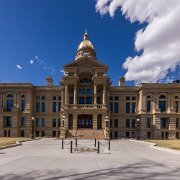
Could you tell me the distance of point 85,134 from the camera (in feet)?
204

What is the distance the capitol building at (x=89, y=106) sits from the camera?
6881cm

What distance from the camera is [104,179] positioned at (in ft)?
46.8

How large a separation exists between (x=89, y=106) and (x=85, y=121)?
4.87 m

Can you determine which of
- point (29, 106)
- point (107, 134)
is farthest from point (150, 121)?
point (29, 106)

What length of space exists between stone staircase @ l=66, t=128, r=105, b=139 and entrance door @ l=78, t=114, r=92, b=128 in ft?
18.3

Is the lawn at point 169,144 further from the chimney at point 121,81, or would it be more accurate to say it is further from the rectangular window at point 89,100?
the chimney at point 121,81

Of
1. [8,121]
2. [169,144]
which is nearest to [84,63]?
[8,121]

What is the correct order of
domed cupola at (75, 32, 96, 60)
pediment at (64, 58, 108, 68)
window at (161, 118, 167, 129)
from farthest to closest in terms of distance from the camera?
domed cupola at (75, 32, 96, 60)
window at (161, 118, 167, 129)
pediment at (64, 58, 108, 68)

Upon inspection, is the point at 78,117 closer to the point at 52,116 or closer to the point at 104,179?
the point at 52,116

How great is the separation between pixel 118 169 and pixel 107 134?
4463 cm

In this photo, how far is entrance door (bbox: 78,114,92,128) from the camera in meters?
70.8

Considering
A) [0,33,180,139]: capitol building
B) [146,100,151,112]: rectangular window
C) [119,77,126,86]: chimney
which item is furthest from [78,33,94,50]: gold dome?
[146,100,151,112]: rectangular window

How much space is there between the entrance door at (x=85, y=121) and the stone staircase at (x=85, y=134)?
559 cm

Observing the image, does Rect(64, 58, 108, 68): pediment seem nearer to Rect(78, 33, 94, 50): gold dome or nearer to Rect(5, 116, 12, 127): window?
Rect(5, 116, 12, 127): window
